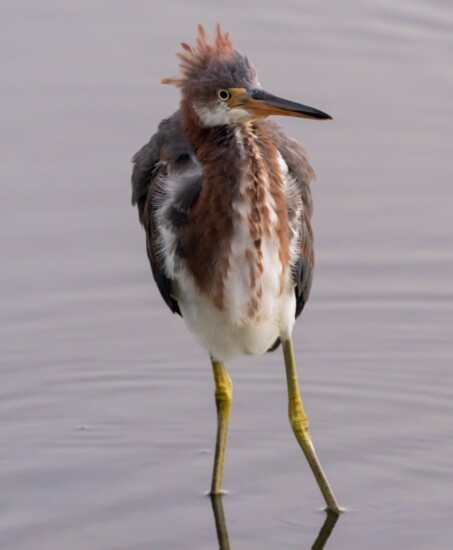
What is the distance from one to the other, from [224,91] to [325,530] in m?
1.92

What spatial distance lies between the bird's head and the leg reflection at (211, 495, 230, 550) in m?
1.72

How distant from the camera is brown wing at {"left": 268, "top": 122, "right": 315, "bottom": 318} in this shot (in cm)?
659

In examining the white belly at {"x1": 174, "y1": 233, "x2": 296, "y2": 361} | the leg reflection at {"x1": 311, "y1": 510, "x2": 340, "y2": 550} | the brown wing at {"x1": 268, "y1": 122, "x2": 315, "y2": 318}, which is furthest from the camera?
the leg reflection at {"x1": 311, "y1": 510, "x2": 340, "y2": 550}

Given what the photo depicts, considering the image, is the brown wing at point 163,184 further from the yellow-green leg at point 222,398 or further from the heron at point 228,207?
the yellow-green leg at point 222,398

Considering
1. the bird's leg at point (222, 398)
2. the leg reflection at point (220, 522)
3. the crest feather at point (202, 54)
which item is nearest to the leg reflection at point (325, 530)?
the leg reflection at point (220, 522)

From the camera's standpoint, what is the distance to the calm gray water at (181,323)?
6.96 meters

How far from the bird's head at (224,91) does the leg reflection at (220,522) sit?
5.65 feet

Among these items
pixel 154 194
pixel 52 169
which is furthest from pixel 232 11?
pixel 154 194

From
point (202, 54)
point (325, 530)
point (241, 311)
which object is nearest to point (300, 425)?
point (325, 530)

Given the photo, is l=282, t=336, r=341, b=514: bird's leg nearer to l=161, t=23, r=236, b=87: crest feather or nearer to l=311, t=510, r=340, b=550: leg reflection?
l=311, t=510, r=340, b=550: leg reflection

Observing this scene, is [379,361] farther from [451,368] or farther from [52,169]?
[52,169]

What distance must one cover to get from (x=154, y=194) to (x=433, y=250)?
2515 millimetres

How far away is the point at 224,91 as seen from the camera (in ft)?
20.5

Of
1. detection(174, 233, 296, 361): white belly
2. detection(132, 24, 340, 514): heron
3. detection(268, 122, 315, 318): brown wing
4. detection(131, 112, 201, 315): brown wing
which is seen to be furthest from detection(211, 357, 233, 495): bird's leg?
detection(268, 122, 315, 318): brown wing
